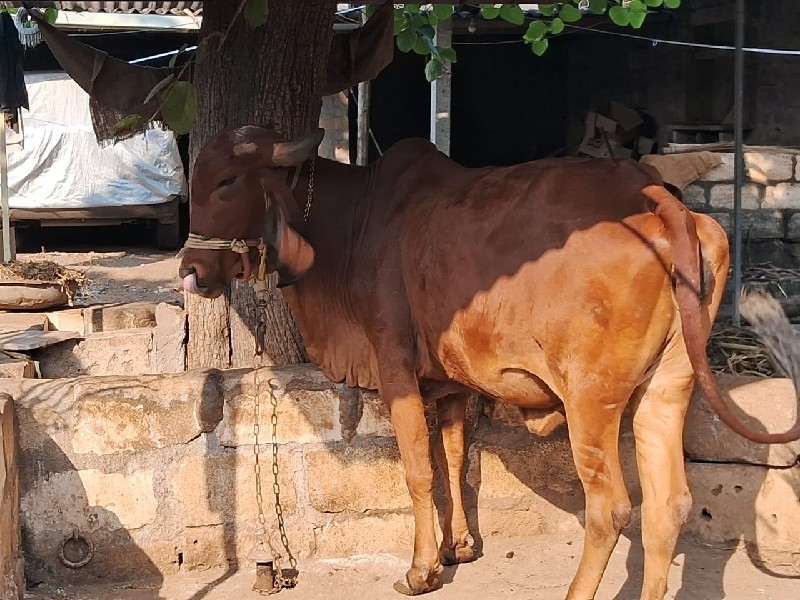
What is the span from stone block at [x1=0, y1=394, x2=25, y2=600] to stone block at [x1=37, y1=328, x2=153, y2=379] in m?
3.11

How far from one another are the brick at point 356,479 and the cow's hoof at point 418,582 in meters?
0.45

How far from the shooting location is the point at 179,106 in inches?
153

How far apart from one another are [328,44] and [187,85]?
111 cm

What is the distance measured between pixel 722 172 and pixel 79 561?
5.38 meters

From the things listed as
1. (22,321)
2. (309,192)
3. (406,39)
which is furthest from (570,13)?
(22,321)

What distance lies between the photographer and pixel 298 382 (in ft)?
14.7

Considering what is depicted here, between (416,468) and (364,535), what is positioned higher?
(416,468)

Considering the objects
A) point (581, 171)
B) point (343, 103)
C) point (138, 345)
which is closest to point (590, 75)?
point (343, 103)

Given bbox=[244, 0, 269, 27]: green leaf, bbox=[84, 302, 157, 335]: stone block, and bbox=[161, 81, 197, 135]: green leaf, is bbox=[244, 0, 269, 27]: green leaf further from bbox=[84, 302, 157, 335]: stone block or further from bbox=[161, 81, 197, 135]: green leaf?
bbox=[84, 302, 157, 335]: stone block

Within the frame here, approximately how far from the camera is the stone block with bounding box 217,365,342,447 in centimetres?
443

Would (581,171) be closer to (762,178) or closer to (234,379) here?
(234,379)

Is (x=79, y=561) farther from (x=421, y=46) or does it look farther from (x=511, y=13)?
(x=511, y=13)

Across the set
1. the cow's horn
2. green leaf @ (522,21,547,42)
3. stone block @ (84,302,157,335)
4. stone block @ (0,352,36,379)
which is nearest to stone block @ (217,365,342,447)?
the cow's horn

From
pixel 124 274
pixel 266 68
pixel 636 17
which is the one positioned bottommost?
pixel 124 274
